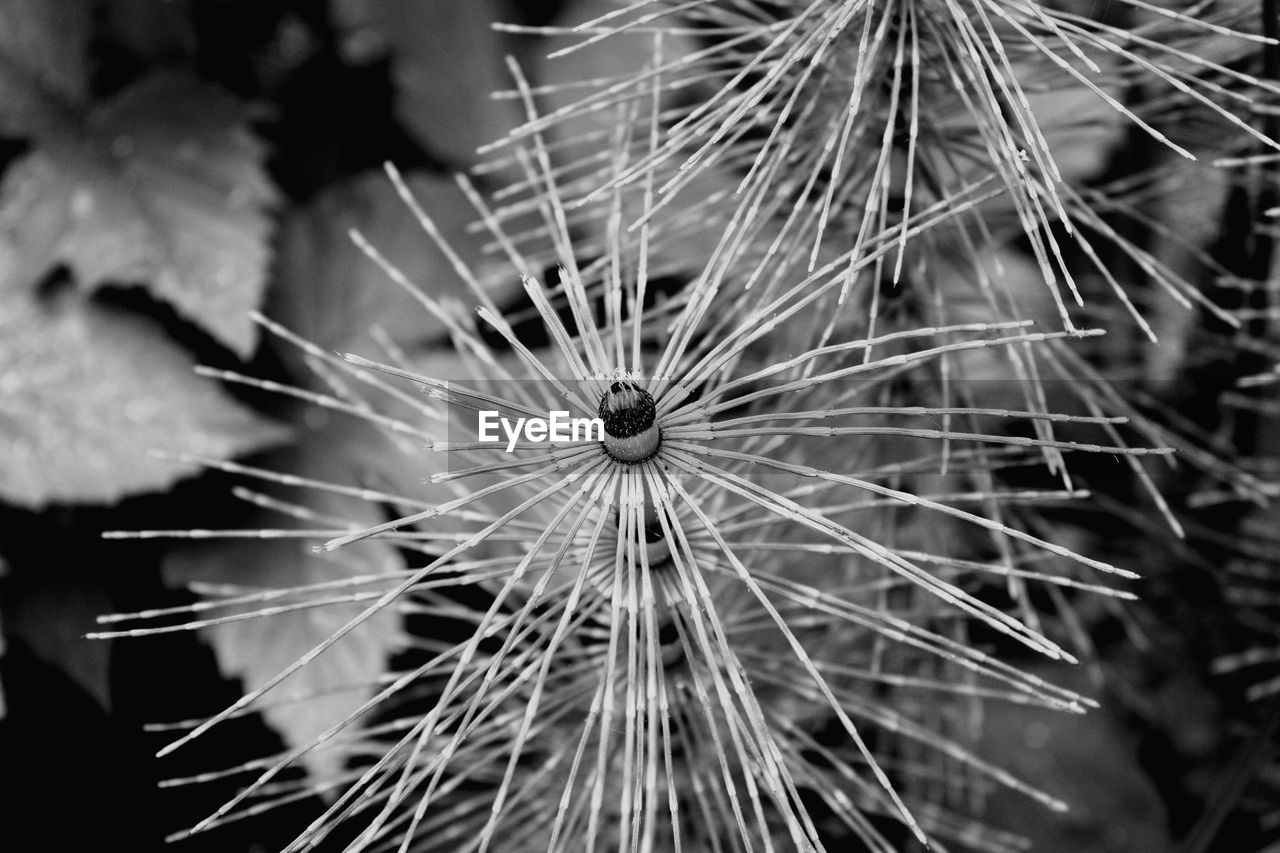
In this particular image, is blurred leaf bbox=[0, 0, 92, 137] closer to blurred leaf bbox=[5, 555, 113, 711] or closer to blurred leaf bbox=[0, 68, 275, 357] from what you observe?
blurred leaf bbox=[0, 68, 275, 357]

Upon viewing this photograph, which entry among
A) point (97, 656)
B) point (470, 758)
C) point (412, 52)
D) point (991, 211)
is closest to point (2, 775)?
point (97, 656)

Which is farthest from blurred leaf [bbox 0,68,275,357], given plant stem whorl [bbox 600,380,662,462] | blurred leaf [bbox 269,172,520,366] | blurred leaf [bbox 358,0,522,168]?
plant stem whorl [bbox 600,380,662,462]

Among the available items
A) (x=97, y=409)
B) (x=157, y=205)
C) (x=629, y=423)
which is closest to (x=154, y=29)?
(x=157, y=205)

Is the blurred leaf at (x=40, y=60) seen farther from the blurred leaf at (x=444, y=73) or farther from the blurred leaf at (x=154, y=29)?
the blurred leaf at (x=444, y=73)

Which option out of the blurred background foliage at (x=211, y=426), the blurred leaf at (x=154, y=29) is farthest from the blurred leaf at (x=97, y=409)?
the blurred leaf at (x=154, y=29)

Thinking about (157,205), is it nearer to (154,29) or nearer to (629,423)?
(154,29)
